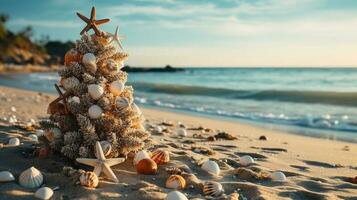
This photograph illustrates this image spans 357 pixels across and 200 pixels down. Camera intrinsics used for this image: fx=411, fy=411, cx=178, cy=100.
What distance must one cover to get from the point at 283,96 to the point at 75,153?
16.2 meters

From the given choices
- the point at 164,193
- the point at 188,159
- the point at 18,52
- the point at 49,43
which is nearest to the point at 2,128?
the point at 188,159

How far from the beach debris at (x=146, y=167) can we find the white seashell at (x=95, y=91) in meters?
0.77

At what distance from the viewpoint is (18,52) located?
75188 millimetres

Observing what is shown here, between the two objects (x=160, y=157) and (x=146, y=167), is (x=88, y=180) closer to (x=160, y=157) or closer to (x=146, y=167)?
(x=146, y=167)

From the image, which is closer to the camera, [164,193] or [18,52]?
[164,193]

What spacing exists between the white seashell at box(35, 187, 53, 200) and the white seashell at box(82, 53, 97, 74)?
1345 millimetres

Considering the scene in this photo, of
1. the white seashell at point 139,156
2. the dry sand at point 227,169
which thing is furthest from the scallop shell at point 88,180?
the white seashell at point 139,156

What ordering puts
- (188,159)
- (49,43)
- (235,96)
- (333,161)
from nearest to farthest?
(188,159) → (333,161) → (235,96) → (49,43)

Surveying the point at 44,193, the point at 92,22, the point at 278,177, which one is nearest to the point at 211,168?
the point at 278,177

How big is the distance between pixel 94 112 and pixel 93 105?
0.08 metres

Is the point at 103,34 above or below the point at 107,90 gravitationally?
above

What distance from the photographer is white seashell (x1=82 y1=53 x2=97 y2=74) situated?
4070 millimetres

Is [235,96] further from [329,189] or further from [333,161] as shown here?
[329,189]

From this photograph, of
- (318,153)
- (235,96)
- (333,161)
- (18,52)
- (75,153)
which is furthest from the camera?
(18,52)
